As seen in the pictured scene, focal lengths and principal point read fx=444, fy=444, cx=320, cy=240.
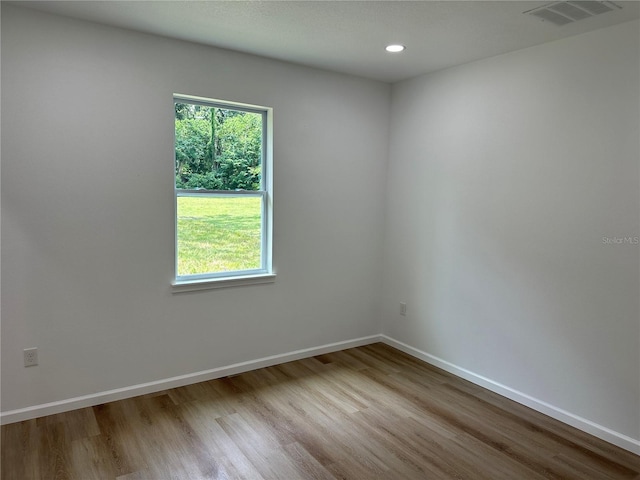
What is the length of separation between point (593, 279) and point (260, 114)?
2.67 metres

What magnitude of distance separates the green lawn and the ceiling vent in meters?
2.33

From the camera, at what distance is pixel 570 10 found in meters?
2.43

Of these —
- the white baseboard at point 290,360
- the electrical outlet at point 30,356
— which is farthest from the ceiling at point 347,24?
the white baseboard at point 290,360

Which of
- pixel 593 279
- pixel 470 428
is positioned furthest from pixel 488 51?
pixel 470 428

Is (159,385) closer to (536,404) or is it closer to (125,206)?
(125,206)

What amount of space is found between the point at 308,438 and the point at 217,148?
7.13 ft

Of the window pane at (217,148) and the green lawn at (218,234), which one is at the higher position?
the window pane at (217,148)

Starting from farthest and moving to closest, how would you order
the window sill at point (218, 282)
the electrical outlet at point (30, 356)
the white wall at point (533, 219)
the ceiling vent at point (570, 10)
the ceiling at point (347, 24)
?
the window sill at point (218, 282) < the electrical outlet at point (30, 356) < the white wall at point (533, 219) < the ceiling at point (347, 24) < the ceiling vent at point (570, 10)

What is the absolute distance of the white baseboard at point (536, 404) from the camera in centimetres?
268

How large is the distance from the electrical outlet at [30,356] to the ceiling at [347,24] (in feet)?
6.78

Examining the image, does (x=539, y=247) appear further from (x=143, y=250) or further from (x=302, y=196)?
(x=143, y=250)

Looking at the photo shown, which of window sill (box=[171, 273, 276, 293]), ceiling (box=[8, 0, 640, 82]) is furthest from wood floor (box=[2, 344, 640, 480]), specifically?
ceiling (box=[8, 0, 640, 82])

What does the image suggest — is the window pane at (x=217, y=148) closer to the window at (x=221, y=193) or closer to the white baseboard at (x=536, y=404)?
the window at (x=221, y=193)

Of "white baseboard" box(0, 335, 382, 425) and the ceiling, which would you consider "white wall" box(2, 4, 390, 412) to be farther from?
the ceiling
